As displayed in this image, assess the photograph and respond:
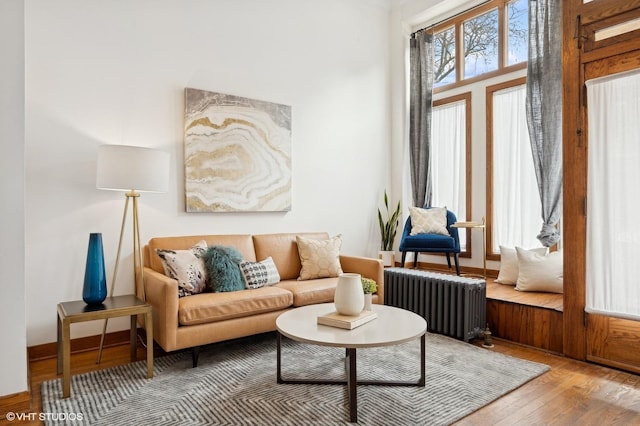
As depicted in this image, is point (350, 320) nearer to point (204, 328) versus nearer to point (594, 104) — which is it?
point (204, 328)

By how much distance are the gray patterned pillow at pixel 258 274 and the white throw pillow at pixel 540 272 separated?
7.43ft

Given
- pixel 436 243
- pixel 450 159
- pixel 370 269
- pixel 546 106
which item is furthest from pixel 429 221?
pixel 546 106

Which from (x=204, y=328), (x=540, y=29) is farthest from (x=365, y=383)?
(x=540, y=29)

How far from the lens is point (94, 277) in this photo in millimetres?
A: 2596

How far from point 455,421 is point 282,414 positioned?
0.87 meters

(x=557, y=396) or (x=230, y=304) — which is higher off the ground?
(x=230, y=304)

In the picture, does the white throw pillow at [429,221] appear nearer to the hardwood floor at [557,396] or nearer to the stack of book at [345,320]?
the hardwood floor at [557,396]

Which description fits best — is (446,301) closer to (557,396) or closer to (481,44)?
(557,396)

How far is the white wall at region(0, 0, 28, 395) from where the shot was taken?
7.14ft

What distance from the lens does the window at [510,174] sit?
13.7 ft

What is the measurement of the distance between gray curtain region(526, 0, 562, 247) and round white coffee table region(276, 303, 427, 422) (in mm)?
2149

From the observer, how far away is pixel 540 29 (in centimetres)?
393

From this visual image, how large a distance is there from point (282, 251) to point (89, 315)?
174cm

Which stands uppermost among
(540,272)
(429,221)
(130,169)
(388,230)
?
(130,169)
